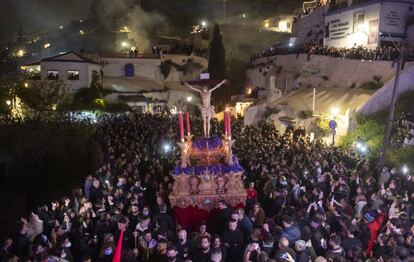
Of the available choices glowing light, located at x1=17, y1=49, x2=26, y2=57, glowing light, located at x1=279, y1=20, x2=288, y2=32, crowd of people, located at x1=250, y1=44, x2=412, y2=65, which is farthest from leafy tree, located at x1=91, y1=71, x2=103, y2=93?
glowing light, located at x1=17, y1=49, x2=26, y2=57

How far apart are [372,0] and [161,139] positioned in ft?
67.1

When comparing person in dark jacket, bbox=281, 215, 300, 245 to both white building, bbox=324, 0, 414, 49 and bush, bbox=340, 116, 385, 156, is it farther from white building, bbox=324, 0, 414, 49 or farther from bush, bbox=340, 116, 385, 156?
white building, bbox=324, 0, 414, 49

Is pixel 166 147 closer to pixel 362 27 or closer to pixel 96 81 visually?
pixel 362 27

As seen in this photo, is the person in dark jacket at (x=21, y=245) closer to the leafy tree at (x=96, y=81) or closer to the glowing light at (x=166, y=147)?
the glowing light at (x=166, y=147)

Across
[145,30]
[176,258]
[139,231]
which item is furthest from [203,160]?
[145,30]

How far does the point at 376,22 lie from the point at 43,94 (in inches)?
1016

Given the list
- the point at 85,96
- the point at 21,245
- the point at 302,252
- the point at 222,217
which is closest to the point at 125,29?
the point at 85,96

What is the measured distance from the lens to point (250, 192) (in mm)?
10641

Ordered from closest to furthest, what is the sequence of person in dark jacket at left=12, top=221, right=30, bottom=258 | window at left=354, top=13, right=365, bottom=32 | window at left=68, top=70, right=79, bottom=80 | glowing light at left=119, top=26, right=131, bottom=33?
1. person in dark jacket at left=12, top=221, right=30, bottom=258
2. window at left=354, top=13, right=365, bottom=32
3. window at left=68, top=70, right=79, bottom=80
4. glowing light at left=119, top=26, right=131, bottom=33

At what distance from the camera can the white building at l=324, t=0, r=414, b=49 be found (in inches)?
1123

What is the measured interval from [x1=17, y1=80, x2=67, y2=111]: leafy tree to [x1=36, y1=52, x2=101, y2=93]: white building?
1.08 m

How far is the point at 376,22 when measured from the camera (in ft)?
94.4

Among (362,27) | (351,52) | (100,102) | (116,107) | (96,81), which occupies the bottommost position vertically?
(116,107)

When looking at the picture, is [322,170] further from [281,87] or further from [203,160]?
[281,87]
